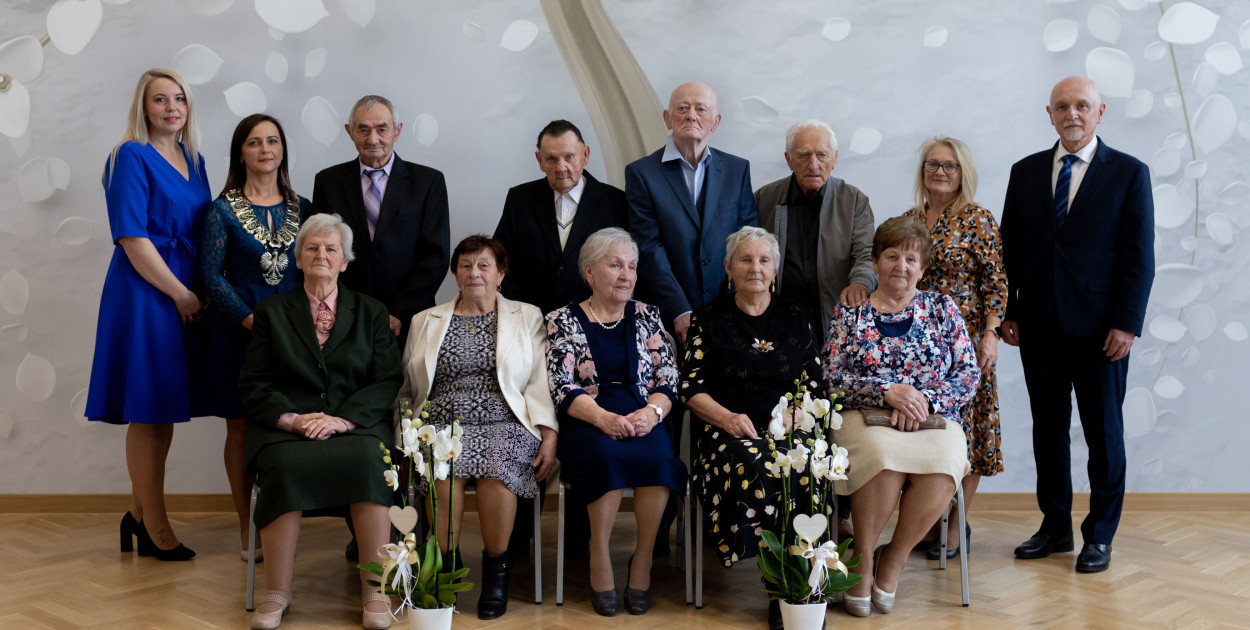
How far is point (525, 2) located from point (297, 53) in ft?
3.68

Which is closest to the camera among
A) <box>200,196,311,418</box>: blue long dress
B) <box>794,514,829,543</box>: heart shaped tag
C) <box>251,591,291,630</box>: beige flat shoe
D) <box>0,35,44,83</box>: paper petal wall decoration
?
<box>794,514,829,543</box>: heart shaped tag

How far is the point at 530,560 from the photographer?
3.89m

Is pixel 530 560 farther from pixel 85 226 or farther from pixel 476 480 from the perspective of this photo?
pixel 85 226

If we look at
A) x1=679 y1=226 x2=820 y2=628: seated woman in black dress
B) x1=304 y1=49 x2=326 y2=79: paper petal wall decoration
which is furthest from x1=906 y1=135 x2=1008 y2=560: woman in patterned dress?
x1=304 y1=49 x2=326 y2=79: paper petal wall decoration

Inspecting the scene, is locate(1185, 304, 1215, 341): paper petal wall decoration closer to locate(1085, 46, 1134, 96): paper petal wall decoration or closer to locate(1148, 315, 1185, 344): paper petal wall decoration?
locate(1148, 315, 1185, 344): paper petal wall decoration

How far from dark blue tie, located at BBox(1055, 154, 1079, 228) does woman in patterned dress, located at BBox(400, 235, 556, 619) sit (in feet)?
6.82

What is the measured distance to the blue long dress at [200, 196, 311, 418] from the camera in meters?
3.57

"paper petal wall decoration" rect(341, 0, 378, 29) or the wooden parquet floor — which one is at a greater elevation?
"paper petal wall decoration" rect(341, 0, 378, 29)

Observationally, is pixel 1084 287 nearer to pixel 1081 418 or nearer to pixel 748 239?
pixel 1081 418

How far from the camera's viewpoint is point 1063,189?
3.71 meters

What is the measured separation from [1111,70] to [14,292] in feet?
17.9

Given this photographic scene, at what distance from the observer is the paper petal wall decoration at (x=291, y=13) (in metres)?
4.53

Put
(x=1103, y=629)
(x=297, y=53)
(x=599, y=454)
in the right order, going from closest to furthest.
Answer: (x=1103, y=629) → (x=599, y=454) → (x=297, y=53)

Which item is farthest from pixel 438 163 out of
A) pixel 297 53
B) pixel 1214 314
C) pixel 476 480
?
pixel 1214 314
